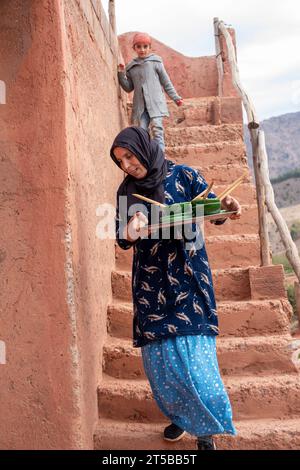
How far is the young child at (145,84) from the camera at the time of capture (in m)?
5.31

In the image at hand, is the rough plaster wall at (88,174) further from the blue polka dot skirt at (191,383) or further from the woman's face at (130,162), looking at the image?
the blue polka dot skirt at (191,383)

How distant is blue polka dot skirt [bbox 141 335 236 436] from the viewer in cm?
246

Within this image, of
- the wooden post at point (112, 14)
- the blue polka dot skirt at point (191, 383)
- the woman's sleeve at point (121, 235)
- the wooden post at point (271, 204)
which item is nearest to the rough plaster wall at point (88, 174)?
the woman's sleeve at point (121, 235)

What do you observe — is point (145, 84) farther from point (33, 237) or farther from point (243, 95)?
point (33, 237)

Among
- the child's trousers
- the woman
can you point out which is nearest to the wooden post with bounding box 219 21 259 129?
the child's trousers

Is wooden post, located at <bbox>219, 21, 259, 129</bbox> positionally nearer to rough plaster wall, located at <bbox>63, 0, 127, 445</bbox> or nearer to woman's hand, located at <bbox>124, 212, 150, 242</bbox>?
rough plaster wall, located at <bbox>63, 0, 127, 445</bbox>

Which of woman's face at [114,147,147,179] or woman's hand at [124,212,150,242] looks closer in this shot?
woman's hand at [124,212,150,242]

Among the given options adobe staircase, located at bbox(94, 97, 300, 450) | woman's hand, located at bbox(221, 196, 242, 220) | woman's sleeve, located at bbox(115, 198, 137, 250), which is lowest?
adobe staircase, located at bbox(94, 97, 300, 450)

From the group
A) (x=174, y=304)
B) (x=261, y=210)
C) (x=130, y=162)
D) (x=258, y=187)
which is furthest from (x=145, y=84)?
(x=174, y=304)

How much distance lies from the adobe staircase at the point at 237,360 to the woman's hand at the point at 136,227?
118 centimetres

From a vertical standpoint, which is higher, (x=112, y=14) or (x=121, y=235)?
(x=112, y=14)

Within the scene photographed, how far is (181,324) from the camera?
253 centimetres

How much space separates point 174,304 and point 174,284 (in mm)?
87
